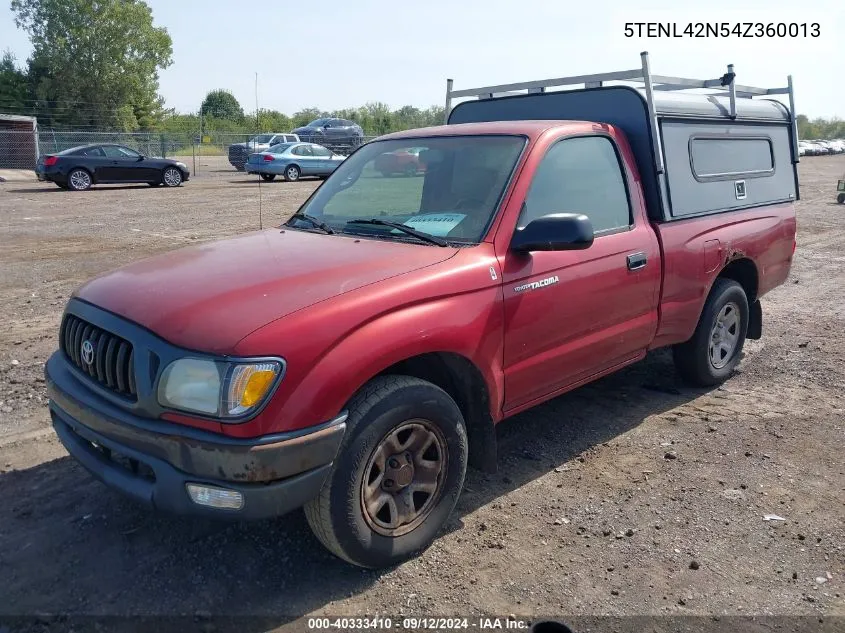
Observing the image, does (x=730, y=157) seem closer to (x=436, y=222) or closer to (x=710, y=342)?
(x=710, y=342)

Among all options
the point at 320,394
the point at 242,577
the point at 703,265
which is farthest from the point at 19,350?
the point at 703,265

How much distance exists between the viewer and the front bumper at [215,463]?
2.73 metres

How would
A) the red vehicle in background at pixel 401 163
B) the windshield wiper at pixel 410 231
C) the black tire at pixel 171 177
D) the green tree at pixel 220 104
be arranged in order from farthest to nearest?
the green tree at pixel 220 104
the black tire at pixel 171 177
the red vehicle in background at pixel 401 163
the windshield wiper at pixel 410 231

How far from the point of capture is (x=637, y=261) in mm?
4410

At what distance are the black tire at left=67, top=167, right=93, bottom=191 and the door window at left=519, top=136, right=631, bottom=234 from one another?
806 inches

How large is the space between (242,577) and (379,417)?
953mm

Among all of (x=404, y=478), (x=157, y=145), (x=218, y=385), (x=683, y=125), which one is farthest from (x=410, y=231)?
(x=157, y=145)

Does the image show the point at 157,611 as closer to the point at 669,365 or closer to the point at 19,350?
the point at 19,350

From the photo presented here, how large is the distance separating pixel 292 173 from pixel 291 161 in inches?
16.8

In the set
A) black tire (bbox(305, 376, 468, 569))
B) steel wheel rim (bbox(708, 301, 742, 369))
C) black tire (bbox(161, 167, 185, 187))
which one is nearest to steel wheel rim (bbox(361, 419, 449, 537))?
black tire (bbox(305, 376, 468, 569))

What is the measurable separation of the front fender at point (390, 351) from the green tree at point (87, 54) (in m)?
49.9

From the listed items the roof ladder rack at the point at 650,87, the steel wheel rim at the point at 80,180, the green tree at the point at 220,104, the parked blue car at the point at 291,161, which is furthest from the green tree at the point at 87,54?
the roof ladder rack at the point at 650,87

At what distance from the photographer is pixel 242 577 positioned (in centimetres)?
322

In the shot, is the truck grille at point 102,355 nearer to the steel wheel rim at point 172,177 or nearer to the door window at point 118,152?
the door window at point 118,152
